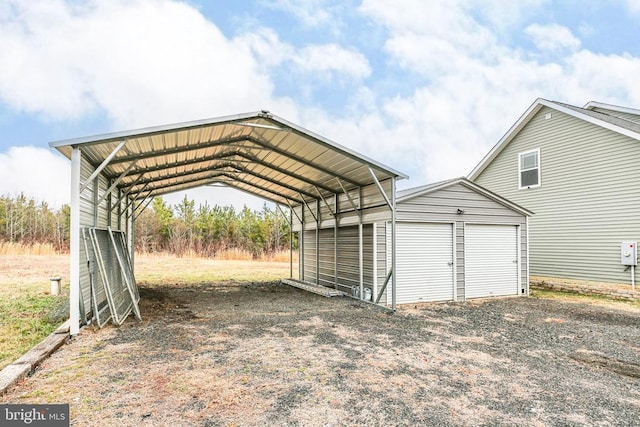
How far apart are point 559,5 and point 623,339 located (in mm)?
13505

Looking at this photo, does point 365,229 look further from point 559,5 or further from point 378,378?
point 559,5

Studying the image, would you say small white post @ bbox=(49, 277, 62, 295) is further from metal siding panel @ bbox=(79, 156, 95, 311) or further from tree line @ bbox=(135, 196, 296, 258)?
tree line @ bbox=(135, 196, 296, 258)

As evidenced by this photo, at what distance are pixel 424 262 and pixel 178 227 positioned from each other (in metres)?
19.2

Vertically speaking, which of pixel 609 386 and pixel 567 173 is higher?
pixel 567 173

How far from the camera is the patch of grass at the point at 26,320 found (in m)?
4.73

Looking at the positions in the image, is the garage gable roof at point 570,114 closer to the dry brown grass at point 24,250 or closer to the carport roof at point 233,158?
the carport roof at point 233,158

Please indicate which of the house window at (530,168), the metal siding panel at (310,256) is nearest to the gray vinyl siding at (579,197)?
the house window at (530,168)

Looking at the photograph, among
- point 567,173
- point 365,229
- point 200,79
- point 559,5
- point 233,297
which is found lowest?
point 233,297

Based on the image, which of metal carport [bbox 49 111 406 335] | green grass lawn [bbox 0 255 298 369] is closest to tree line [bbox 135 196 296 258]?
green grass lawn [bbox 0 255 298 369]

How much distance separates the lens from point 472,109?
21969 mm

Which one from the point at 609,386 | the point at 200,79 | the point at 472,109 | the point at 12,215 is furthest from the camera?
the point at 12,215

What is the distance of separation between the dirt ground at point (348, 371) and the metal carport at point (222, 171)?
5.32 ft

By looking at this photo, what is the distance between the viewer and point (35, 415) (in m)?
2.92

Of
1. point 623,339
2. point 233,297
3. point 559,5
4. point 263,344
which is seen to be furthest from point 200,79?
point 623,339
